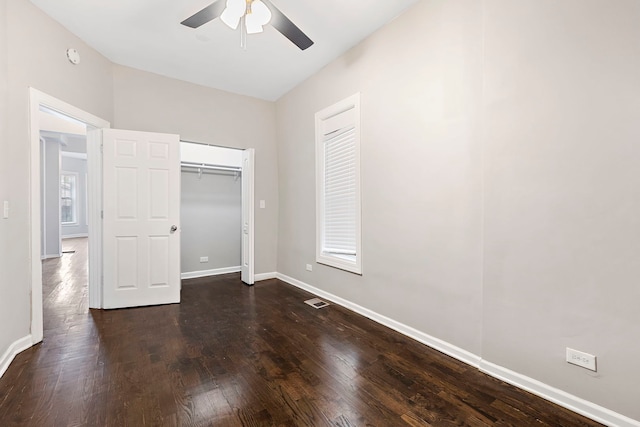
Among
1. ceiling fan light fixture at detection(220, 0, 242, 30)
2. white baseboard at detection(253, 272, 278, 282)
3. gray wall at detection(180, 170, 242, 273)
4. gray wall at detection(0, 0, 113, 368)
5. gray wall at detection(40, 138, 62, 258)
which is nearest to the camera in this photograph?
ceiling fan light fixture at detection(220, 0, 242, 30)

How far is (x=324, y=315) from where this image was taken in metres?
3.09

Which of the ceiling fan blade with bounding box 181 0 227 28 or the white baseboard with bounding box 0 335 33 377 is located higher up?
the ceiling fan blade with bounding box 181 0 227 28

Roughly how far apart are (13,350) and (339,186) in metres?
3.32

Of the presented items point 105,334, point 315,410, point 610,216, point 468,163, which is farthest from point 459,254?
point 105,334

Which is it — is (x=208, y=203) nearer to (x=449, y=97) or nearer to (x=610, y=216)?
(x=449, y=97)

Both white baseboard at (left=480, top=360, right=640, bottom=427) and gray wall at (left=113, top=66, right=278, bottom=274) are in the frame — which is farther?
gray wall at (left=113, top=66, right=278, bottom=274)

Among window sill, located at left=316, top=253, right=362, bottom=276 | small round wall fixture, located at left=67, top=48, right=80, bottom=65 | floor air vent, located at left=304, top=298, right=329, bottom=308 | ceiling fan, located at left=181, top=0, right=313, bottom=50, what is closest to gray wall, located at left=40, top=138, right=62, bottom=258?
small round wall fixture, located at left=67, top=48, right=80, bottom=65

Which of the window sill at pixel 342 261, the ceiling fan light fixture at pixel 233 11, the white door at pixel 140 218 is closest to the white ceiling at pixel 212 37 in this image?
the ceiling fan light fixture at pixel 233 11

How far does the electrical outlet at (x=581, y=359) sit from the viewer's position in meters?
1.56

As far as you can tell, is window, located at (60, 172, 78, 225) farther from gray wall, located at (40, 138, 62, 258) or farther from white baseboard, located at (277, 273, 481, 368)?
white baseboard, located at (277, 273, 481, 368)

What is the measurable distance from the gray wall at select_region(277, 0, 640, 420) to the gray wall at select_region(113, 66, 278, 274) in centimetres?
216

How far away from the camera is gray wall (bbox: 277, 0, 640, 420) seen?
58.7 inches

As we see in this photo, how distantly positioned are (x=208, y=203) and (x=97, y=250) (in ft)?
6.19

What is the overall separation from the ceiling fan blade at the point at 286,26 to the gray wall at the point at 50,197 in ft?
25.6
